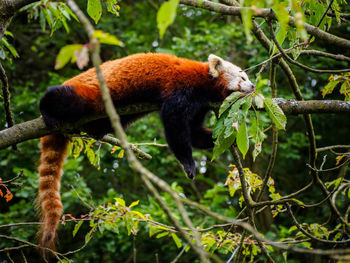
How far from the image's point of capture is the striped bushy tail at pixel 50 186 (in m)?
3.42

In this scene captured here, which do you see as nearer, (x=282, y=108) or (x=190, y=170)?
(x=282, y=108)

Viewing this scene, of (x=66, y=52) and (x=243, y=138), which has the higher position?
(x=66, y=52)

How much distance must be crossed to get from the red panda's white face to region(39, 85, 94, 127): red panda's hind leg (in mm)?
1675

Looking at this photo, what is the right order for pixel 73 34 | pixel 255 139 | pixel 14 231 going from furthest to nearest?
pixel 73 34
pixel 14 231
pixel 255 139

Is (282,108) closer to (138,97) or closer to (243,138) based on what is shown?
(243,138)

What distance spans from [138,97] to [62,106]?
90 cm

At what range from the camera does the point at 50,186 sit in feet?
13.2

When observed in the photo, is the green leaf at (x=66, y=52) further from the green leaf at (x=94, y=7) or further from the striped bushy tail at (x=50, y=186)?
the striped bushy tail at (x=50, y=186)

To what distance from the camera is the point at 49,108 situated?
11.3ft

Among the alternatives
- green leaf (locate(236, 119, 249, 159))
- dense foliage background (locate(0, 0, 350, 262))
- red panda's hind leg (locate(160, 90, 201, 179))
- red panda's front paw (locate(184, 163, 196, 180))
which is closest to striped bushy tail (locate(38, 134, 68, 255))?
red panda's hind leg (locate(160, 90, 201, 179))

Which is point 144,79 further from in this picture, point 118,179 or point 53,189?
point 118,179

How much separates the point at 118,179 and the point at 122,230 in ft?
6.18

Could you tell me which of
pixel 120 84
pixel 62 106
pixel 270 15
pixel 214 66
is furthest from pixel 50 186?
pixel 270 15

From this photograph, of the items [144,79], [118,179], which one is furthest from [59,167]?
[118,179]
